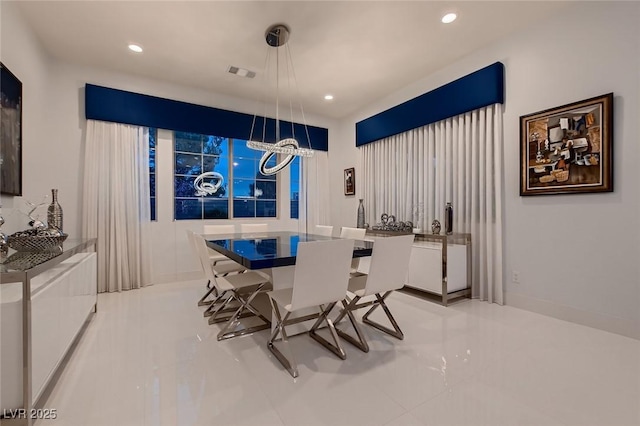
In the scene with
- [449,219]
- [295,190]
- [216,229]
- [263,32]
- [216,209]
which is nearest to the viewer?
[263,32]

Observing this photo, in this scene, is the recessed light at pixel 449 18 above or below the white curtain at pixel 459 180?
above

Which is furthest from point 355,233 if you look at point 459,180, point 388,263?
point 459,180

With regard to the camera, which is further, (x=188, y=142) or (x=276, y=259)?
(x=188, y=142)

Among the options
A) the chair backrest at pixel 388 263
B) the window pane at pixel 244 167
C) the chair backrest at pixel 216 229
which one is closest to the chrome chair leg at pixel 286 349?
the chair backrest at pixel 388 263

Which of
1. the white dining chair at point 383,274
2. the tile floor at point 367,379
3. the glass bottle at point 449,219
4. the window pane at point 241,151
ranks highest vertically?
the window pane at point 241,151

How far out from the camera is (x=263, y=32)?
10.1ft

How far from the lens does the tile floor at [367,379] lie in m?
1.53

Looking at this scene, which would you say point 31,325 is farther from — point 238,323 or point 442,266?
point 442,266

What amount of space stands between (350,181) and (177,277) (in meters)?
3.46

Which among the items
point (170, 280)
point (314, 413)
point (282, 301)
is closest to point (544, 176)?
point (282, 301)

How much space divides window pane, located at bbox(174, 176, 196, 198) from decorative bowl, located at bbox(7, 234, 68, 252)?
2.58m

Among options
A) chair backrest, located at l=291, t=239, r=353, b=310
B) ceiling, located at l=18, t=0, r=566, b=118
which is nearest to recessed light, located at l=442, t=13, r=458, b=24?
ceiling, located at l=18, t=0, r=566, b=118

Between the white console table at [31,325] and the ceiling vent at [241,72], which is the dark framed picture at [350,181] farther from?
the white console table at [31,325]

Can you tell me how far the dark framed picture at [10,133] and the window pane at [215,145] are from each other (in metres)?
2.33
